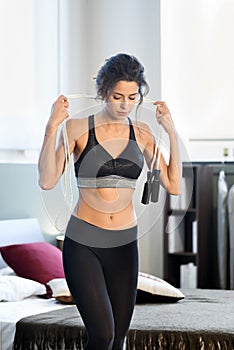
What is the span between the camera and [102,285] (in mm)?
2449

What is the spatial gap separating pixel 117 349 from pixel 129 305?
151 millimetres

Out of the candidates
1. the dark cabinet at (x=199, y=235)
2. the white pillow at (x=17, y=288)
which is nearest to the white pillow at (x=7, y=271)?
the white pillow at (x=17, y=288)

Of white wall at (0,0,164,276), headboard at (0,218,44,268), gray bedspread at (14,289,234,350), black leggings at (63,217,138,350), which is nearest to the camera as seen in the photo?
black leggings at (63,217,138,350)

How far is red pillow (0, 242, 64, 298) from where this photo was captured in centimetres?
402

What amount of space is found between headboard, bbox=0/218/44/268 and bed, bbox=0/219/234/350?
0.52 m

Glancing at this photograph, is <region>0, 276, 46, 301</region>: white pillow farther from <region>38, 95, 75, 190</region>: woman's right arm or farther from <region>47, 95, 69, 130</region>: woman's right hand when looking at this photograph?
<region>47, 95, 69, 130</region>: woman's right hand

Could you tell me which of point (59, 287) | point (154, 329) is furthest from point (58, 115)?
point (59, 287)

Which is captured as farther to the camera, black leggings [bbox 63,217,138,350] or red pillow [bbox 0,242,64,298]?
red pillow [bbox 0,242,64,298]

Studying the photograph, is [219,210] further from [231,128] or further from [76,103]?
[76,103]

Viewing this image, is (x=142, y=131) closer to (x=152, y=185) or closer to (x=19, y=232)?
(x=152, y=185)

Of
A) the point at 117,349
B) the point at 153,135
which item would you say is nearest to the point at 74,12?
the point at 153,135

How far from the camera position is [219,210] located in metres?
4.96

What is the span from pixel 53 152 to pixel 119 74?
0.33 metres

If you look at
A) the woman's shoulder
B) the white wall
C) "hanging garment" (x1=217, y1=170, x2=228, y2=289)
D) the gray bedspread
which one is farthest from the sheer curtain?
the woman's shoulder
